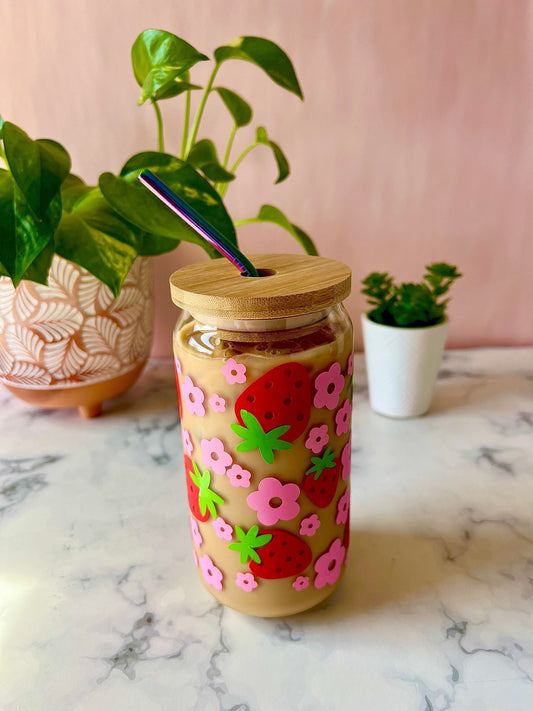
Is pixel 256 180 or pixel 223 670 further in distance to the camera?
pixel 256 180

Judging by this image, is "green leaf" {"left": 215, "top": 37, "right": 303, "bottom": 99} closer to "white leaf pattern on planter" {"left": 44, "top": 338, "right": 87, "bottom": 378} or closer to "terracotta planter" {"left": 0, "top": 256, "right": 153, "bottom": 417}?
"terracotta planter" {"left": 0, "top": 256, "right": 153, "bottom": 417}

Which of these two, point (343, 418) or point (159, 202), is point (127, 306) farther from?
point (343, 418)

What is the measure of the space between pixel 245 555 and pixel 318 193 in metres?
0.62

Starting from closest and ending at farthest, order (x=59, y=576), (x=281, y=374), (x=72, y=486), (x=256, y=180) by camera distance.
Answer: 1. (x=281, y=374)
2. (x=59, y=576)
3. (x=72, y=486)
4. (x=256, y=180)

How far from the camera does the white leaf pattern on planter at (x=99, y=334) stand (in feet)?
2.29

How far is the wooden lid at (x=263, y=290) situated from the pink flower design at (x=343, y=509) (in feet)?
0.56

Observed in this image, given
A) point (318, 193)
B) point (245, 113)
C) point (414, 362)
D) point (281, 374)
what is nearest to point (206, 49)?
point (245, 113)

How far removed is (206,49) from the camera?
82cm

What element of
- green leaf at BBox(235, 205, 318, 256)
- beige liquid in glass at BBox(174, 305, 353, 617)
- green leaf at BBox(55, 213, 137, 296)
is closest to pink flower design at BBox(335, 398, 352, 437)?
beige liquid in glass at BBox(174, 305, 353, 617)

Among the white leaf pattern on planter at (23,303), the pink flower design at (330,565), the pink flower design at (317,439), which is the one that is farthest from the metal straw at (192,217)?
the white leaf pattern on planter at (23,303)

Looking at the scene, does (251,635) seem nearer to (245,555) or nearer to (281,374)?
(245,555)

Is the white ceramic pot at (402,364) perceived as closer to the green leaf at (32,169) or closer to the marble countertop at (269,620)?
the marble countertop at (269,620)

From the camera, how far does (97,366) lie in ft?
2.39

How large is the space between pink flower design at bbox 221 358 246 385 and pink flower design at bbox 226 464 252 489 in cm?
7
